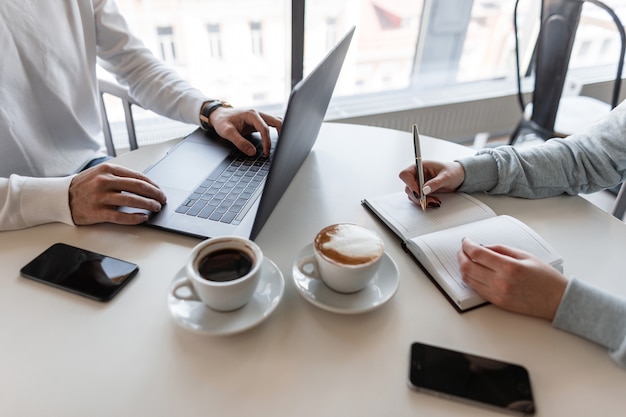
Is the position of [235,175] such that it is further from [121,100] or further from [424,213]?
[121,100]

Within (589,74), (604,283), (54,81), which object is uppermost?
(54,81)

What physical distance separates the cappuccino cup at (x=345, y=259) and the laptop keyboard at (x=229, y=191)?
0.21 meters

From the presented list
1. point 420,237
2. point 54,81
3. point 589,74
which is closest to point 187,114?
point 54,81

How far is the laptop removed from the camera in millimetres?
707

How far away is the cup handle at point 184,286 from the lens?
0.58 metres

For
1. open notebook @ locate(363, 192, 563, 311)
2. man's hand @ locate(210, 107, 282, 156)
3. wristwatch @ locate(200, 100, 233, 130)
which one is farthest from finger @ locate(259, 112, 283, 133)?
open notebook @ locate(363, 192, 563, 311)

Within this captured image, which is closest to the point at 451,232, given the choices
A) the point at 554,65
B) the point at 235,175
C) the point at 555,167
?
the point at 555,167

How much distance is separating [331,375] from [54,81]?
987 millimetres

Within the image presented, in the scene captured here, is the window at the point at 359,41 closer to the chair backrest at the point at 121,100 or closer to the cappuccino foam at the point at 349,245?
the chair backrest at the point at 121,100

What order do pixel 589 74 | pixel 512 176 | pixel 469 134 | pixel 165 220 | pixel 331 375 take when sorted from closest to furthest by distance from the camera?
pixel 331 375 < pixel 165 220 < pixel 512 176 < pixel 469 134 < pixel 589 74

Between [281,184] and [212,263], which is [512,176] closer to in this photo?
[281,184]

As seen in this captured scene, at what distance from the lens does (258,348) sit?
58 centimetres

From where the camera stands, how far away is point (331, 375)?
0.55m

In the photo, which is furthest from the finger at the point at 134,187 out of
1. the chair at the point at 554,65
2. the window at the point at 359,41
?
the chair at the point at 554,65
